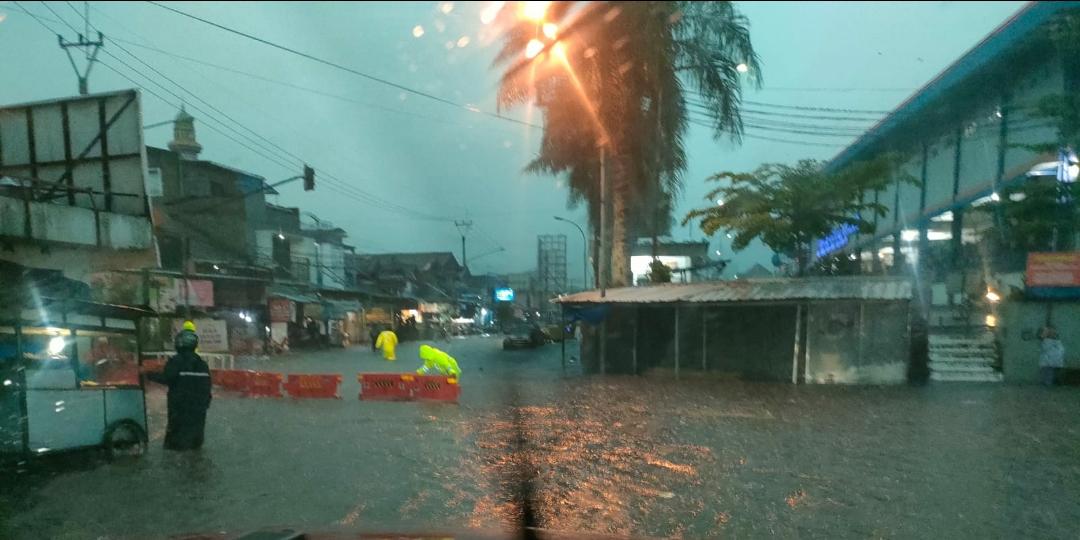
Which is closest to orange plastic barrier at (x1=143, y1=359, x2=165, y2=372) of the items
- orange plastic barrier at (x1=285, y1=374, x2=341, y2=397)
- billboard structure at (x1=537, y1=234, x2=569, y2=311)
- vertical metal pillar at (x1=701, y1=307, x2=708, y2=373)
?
orange plastic barrier at (x1=285, y1=374, x2=341, y2=397)

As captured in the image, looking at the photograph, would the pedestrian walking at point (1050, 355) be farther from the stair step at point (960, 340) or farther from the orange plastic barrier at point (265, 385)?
the orange plastic barrier at point (265, 385)

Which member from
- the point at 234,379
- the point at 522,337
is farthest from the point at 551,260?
the point at 234,379

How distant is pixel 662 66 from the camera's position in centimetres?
1894

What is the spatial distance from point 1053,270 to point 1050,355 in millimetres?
1886

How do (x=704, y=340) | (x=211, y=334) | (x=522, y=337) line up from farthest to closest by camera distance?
(x=522, y=337)
(x=211, y=334)
(x=704, y=340)

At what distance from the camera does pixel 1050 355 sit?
51.2 feet

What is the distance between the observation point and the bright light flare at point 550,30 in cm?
1546

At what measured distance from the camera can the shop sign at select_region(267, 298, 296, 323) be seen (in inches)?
1282

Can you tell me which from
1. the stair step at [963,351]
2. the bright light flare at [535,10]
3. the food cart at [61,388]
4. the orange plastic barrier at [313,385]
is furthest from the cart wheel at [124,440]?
the stair step at [963,351]

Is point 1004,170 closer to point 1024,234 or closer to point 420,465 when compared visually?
point 1024,234

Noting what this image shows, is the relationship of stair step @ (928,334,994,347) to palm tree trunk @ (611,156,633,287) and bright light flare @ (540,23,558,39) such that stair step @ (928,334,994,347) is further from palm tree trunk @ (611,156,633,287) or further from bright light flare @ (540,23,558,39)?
bright light flare @ (540,23,558,39)

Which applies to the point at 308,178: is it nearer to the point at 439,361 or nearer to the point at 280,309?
the point at 439,361

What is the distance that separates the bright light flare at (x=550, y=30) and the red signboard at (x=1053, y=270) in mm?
11455

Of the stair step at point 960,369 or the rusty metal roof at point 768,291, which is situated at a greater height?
the rusty metal roof at point 768,291
